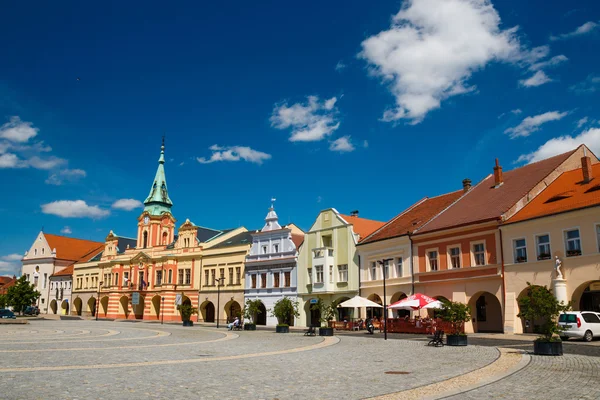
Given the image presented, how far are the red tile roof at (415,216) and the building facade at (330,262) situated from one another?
2.49m

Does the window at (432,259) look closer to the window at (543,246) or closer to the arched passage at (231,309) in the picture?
the window at (543,246)

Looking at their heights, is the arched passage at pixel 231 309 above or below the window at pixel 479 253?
below

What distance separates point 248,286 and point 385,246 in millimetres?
19725

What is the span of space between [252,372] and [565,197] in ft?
81.0

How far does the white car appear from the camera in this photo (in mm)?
26031

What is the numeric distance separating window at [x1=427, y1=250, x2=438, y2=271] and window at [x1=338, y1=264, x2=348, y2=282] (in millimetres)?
10427

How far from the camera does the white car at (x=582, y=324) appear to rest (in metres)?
26.0

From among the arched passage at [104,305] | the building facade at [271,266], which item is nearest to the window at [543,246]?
the building facade at [271,266]

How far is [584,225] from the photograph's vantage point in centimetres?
2881

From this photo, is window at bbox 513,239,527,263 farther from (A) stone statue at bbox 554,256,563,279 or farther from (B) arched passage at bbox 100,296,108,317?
(B) arched passage at bbox 100,296,108,317

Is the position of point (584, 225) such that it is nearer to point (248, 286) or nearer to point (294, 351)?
point (294, 351)

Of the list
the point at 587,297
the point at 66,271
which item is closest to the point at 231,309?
the point at 587,297

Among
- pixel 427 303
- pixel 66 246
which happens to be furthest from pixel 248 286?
pixel 66 246

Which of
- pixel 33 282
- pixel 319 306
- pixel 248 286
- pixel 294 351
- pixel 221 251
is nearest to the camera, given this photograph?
pixel 294 351
